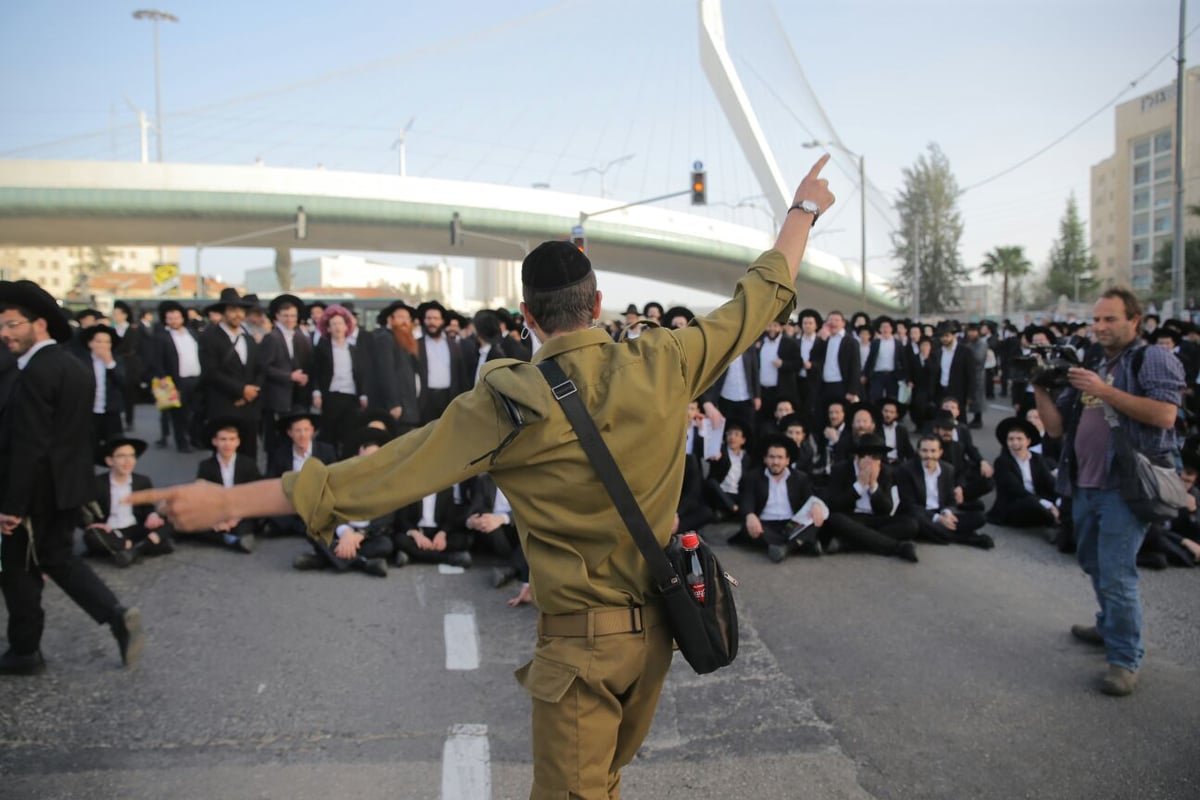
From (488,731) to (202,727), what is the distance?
4.30 feet

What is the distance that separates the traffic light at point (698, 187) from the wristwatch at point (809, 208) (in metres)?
21.8

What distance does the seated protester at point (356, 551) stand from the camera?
21.6ft

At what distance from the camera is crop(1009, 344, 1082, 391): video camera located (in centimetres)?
454

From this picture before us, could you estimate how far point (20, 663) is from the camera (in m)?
4.64

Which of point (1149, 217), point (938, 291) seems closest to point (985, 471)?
point (938, 291)

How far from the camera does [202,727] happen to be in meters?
4.18

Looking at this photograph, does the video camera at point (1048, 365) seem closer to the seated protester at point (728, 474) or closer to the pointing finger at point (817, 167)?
the pointing finger at point (817, 167)

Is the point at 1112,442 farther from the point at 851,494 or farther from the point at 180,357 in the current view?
the point at 180,357

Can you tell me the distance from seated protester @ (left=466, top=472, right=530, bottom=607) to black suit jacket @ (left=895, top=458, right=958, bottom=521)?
341 cm

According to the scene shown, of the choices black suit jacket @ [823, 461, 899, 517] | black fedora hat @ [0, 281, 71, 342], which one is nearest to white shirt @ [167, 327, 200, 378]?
black fedora hat @ [0, 281, 71, 342]

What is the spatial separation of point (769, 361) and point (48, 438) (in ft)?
28.0

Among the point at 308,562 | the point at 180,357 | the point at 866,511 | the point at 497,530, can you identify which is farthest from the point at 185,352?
the point at 866,511

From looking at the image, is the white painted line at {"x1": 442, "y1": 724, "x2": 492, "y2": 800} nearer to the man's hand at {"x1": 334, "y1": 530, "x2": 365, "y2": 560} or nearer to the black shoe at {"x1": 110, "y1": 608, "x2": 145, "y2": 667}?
the black shoe at {"x1": 110, "y1": 608, "x2": 145, "y2": 667}

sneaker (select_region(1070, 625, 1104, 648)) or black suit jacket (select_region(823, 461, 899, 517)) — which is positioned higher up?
black suit jacket (select_region(823, 461, 899, 517))
